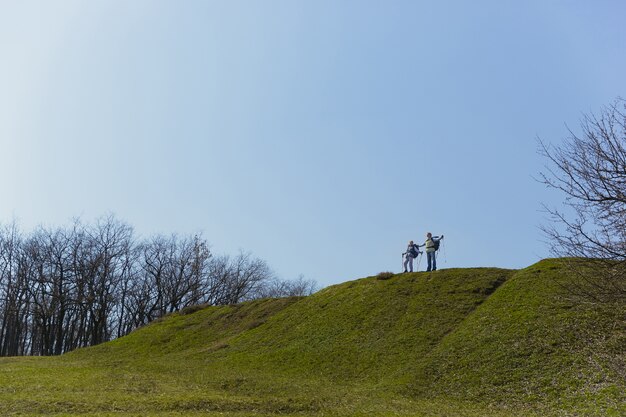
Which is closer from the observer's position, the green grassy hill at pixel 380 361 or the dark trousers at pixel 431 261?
the green grassy hill at pixel 380 361

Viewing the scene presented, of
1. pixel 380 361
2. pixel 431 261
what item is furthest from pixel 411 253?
pixel 380 361

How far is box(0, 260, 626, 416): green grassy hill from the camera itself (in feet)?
56.7

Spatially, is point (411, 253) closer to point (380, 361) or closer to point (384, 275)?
point (384, 275)

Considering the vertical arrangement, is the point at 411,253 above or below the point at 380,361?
above

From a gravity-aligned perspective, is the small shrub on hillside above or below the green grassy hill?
above

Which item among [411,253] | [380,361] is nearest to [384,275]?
[411,253]

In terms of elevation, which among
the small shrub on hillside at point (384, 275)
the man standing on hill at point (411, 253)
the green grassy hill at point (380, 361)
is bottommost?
the green grassy hill at point (380, 361)

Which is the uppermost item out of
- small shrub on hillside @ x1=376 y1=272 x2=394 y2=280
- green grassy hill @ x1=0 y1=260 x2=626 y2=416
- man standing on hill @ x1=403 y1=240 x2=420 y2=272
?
man standing on hill @ x1=403 y1=240 x2=420 y2=272

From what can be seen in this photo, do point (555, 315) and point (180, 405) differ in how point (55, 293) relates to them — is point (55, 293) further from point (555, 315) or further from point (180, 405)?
point (555, 315)

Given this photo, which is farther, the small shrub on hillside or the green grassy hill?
the small shrub on hillside

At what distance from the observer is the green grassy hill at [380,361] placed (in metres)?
17.3

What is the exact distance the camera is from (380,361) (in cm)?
2409

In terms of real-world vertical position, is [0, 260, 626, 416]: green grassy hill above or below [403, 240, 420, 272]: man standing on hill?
below

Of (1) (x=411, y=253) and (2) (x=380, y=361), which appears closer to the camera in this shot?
(2) (x=380, y=361)
